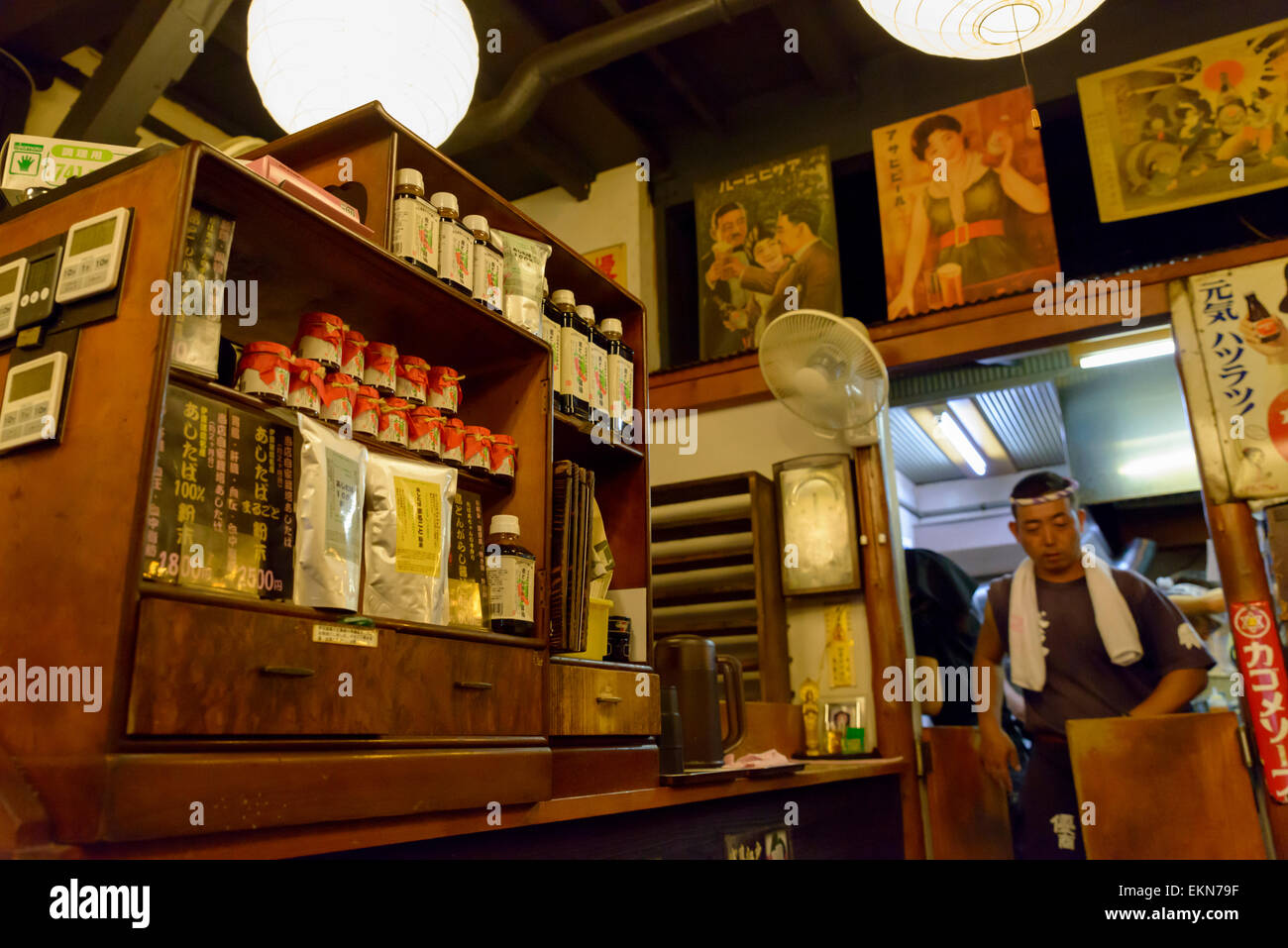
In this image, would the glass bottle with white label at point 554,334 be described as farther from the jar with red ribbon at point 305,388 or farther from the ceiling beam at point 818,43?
the ceiling beam at point 818,43

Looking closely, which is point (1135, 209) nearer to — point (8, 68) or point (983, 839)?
point (983, 839)

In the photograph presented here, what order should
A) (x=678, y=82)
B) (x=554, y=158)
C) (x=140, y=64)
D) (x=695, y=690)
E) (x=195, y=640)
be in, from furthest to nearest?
(x=554, y=158)
(x=678, y=82)
(x=140, y=64)
(x=695, y=690)
(x=195, y=640)

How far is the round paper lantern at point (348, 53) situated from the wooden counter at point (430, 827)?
1.77m

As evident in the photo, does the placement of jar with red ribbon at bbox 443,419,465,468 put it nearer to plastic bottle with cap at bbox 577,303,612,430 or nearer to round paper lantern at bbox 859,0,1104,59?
plastic bottle with cap at bbox 577,303,612,430

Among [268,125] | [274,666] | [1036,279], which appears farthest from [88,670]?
[268,125]

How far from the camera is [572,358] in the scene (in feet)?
7.85

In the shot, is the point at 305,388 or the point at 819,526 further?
the point at 819,526

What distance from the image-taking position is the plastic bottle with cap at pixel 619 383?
254 cm

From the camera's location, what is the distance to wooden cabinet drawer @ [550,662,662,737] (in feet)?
6.32

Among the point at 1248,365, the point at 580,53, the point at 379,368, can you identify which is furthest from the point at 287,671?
the point at 580,53

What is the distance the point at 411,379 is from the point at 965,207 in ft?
11.8

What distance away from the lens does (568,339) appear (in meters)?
2.40

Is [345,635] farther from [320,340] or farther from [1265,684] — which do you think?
[1265,684]

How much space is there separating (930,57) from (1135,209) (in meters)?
1.56
